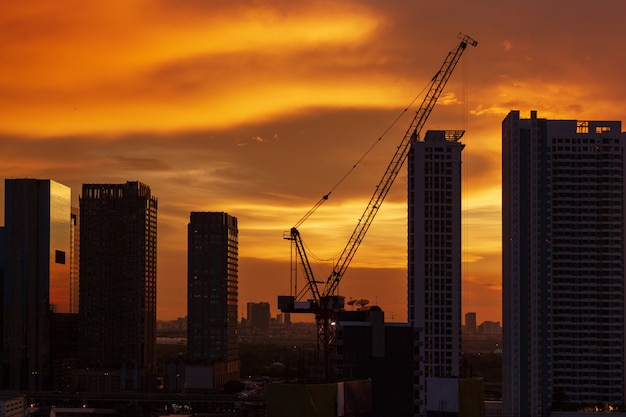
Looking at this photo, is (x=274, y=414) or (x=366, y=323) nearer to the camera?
(x=274, y=414)

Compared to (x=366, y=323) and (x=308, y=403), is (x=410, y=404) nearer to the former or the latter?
(x=366, y=323)

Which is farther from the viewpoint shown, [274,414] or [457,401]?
[457,401]

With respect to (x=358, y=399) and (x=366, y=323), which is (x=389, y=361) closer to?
(x=366, y=323)

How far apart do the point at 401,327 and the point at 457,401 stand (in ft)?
83.1

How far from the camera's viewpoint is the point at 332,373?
17775 centimetres

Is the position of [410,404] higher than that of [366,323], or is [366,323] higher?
[366,323]

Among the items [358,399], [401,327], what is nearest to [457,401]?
[358,399]

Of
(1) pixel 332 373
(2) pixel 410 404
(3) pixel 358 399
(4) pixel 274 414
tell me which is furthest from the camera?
(1) pixel 332 373

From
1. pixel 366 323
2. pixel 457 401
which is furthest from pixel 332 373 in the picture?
pixel 457 401

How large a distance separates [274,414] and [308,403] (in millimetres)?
4060

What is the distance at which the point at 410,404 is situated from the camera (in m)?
167

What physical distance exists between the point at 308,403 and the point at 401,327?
159 feet

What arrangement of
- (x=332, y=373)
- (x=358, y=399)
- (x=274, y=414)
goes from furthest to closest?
(x=332, y=373) < (x=358, y=399) < (x=274, y=414)

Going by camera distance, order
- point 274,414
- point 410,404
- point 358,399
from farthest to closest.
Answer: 1. point 410,404
2. point 358,399
3. point 274,414
